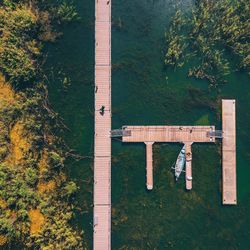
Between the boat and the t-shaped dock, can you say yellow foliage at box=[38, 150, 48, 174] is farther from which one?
the boat

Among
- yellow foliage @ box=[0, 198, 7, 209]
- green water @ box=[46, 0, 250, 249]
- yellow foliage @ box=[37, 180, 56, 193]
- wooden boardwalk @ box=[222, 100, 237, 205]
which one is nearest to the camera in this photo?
yellow foliage @ box=[0, 198, 7, 209]

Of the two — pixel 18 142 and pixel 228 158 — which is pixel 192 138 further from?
pixel 18 142

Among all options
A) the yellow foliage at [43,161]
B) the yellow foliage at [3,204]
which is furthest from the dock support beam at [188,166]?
the yellow foliage at [3,204]

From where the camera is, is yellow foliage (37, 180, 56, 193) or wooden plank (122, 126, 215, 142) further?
wooden plank (122, 126, 215, 142)

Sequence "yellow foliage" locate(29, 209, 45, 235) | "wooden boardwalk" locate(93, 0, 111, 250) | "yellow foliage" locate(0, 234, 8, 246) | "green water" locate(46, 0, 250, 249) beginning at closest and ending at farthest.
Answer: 1. "yellow foliage" locate(0, 234, 8, 246)
2. "yellow foliage" locate(29, 209, 45, 235)
3. "wooden boardwalk" locate(93, 0, 111, 250)
4. "green water" locate(46, 0, 250, 249)

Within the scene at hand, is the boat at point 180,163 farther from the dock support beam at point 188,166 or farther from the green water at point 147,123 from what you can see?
the green water at point 147,123

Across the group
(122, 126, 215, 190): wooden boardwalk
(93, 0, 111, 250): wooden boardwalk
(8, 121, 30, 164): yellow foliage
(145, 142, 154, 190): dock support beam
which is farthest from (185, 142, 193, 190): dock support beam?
(8, 121, 30, 164): yellow foliage

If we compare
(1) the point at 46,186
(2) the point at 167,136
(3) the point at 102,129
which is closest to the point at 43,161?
(1) the point at 46,186

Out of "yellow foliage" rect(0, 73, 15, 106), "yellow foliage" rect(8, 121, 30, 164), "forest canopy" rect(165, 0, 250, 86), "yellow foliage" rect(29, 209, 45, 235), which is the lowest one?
"yellow foliage" rect(29, 209, 45, 235)
